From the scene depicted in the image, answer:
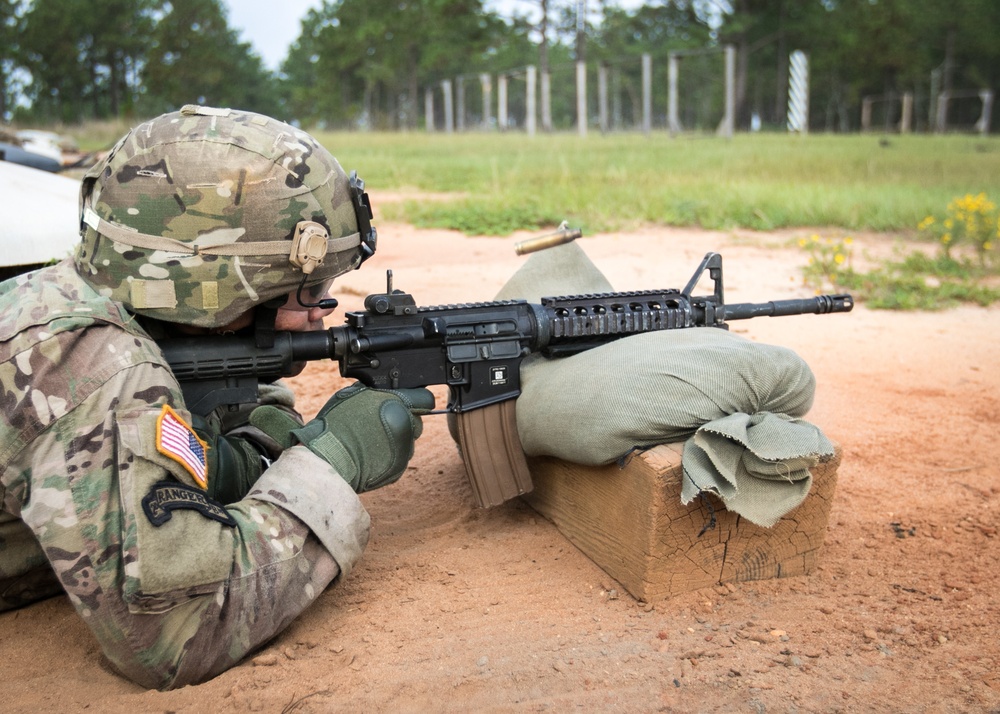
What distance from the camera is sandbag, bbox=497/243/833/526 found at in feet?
7.59

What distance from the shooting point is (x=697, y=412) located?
2418mm

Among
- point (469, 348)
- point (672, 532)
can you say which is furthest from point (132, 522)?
point (672, 532)

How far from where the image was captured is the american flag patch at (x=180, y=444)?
1.99m

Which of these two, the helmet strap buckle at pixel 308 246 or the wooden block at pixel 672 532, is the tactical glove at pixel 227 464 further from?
the wooden block at pixel 672 532

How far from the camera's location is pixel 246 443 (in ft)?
9.53

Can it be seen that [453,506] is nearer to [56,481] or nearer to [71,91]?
[56,481]

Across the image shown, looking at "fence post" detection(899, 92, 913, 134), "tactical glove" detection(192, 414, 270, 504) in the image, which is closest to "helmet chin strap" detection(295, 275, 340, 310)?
"tactical glove" detection(192, 414, 270, 504)

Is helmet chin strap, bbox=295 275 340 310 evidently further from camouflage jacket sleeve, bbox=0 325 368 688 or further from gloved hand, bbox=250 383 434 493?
camouflage jacket sleeve, bbox=0 325 368 688

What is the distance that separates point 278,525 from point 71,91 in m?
42.9

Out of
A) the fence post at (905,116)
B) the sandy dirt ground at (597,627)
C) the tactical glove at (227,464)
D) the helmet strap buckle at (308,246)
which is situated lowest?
the sandy dirt ground at (597,627)

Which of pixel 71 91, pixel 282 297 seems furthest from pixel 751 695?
pixel 71 91

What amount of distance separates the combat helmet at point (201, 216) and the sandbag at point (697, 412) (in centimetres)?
89

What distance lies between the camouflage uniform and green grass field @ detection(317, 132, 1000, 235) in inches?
205

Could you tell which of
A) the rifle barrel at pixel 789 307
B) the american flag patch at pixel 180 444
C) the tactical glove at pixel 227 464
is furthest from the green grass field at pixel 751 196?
the american flag patch at pixel 180 444
